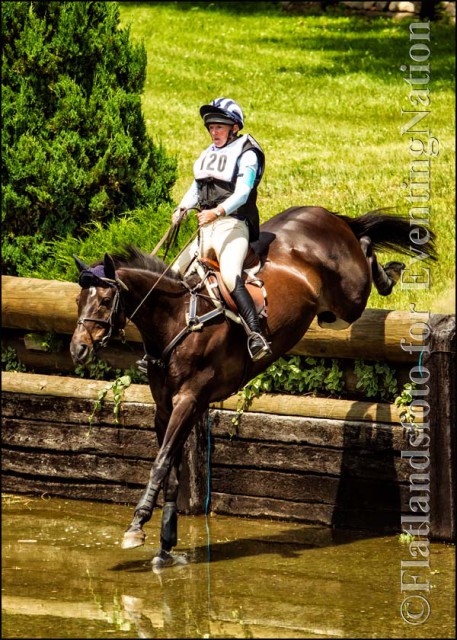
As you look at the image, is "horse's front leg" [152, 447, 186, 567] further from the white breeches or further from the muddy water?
the white breeches

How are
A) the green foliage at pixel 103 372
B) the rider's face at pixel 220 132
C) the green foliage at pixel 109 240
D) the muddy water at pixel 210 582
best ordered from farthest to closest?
the green foliage at pixel 109 240, the green foliage at pixel 103 372, the rider's face at pixel 220 132, the muddy water at pixel 210 582

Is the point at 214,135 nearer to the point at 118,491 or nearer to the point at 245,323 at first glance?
the point at 245,323

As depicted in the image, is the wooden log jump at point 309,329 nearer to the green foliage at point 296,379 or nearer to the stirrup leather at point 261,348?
the green foliage at point 296,379

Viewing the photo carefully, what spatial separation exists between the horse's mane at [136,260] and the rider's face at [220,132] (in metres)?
0.95

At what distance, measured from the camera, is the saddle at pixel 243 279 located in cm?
862

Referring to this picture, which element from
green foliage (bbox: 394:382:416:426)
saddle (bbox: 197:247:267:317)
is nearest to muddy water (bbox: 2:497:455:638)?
green foliage (bbox: 394:382:416:426)

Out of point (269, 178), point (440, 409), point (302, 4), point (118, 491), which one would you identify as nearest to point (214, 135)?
point (440, 409)

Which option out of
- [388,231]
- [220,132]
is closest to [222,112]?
[220,132]

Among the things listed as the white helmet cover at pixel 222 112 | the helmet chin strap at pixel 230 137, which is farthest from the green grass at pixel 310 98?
the white helmet cover at pixel 222 112

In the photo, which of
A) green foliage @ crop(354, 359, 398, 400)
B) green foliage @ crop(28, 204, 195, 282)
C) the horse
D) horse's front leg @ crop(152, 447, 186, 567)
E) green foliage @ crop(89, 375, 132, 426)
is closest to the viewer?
the horse

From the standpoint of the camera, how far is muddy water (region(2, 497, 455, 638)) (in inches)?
290

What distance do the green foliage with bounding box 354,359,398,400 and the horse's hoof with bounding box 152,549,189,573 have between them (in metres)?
1.96

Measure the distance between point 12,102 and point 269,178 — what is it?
5.67 metres

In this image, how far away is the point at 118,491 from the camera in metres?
10.2
